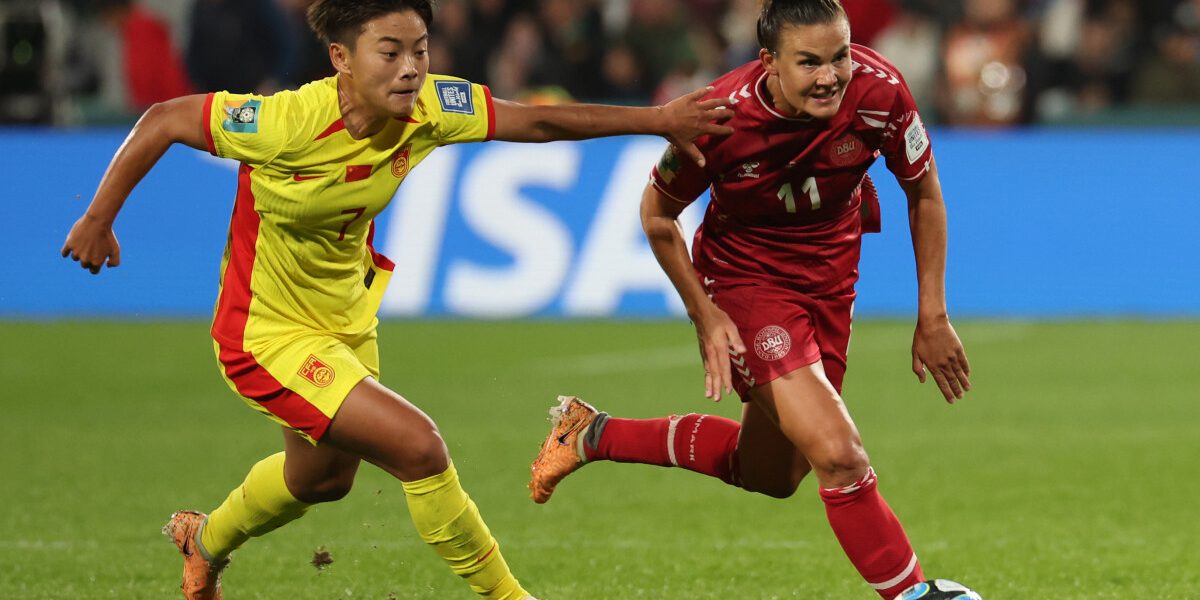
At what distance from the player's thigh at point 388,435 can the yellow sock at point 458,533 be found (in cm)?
4

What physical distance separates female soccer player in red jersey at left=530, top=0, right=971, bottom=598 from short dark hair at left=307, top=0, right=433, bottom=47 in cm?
86

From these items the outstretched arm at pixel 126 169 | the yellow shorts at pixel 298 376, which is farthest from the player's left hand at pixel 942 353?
the outstretched arm at pixel 126 169

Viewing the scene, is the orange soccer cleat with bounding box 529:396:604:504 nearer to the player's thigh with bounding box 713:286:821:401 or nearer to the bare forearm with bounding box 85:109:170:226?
the player's thigh with bounding box 713:286:821:401

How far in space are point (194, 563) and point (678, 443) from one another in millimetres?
1638

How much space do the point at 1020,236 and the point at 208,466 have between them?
6.98 meters

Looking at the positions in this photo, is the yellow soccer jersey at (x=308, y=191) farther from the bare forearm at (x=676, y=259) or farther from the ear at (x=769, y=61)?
the ear at (x=769, y=61)

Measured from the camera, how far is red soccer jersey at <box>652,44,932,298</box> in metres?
4.86

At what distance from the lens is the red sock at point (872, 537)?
14.8 ft

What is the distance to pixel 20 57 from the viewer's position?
45.1 ft

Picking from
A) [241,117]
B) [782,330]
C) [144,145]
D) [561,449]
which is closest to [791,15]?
[782,330]

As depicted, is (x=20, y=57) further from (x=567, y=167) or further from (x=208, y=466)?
(x=208, y=466)

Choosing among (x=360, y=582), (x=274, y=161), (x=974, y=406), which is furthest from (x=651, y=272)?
(x=274, y=161)

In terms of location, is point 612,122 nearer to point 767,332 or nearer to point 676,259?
point 676,259

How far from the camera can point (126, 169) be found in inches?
175
